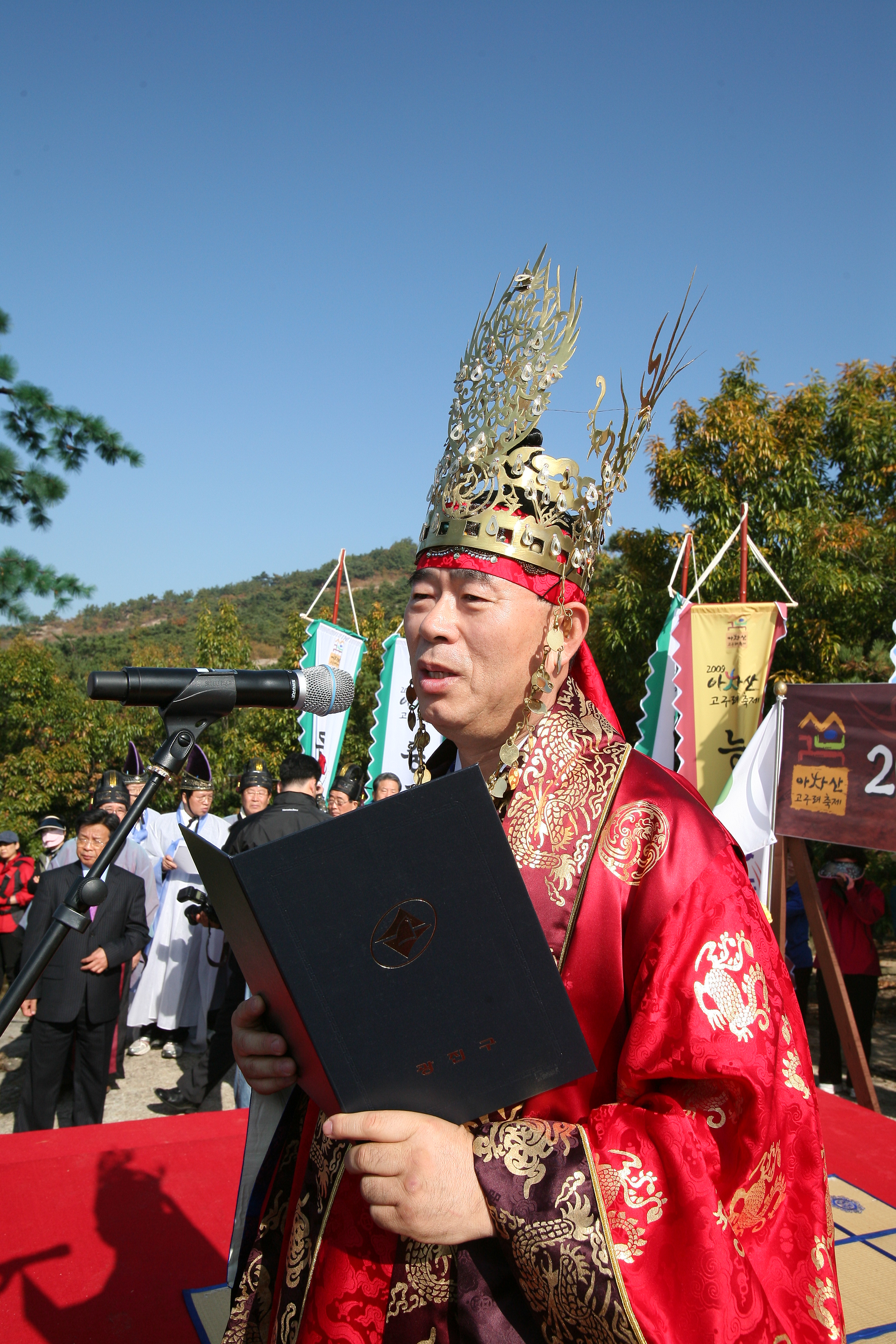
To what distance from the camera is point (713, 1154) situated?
117 cm

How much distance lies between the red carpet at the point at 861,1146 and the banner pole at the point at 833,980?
0.71 m

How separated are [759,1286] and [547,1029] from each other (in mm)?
464

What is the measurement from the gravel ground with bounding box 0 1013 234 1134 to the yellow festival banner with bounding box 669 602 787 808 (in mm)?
4265

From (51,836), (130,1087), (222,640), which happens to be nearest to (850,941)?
(130,1087)

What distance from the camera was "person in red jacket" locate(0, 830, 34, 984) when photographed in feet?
21.5

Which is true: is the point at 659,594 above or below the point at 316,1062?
above

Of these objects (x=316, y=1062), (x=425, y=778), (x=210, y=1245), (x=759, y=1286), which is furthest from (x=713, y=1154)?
(x=210, y=1245)

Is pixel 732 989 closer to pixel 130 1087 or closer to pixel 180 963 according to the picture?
pixel 130 1087

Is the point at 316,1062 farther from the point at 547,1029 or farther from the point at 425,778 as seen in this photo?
the point at 425,778

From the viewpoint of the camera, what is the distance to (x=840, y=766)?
15.2ft

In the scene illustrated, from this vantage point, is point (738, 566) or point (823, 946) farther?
point (738, 566)

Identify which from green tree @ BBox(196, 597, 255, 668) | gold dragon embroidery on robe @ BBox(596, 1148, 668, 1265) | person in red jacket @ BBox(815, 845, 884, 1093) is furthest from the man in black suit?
green tree @ BBox(196, 597, 255, 668)

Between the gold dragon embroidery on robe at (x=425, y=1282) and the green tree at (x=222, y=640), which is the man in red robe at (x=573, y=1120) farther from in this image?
the green tree at (x=222, y=640)

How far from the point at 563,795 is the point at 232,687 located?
2.24ft
